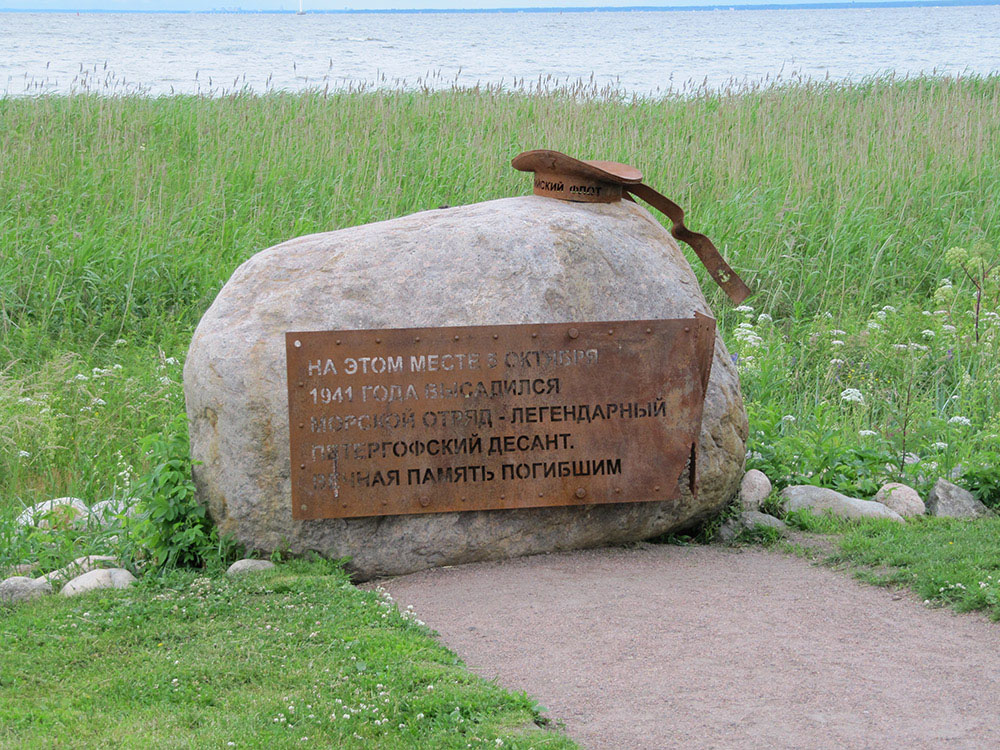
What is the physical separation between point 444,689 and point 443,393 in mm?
1560

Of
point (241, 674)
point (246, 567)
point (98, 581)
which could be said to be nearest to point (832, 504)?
point (246, 567)

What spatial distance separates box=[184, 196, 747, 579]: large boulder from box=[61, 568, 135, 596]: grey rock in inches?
17.7

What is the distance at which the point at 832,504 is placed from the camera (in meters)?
5.26

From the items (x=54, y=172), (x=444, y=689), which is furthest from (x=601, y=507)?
(x=54, y=172)

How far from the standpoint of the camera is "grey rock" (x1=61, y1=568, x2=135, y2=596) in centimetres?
425

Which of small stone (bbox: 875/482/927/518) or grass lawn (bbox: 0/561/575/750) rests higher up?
grass lawn (bbox: 0/561/575/750)

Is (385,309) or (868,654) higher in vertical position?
(385,309)

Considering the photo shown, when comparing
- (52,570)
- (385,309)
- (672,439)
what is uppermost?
(385,309)

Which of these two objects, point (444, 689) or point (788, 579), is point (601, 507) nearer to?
point (788, 579)

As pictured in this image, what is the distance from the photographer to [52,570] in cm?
469

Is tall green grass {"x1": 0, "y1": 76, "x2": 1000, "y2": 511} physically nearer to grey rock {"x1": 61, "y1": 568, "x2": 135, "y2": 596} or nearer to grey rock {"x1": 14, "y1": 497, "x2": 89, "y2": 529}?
grey rock {"x1": 14, "y1": 497, "x2": 89, "y2": 529}

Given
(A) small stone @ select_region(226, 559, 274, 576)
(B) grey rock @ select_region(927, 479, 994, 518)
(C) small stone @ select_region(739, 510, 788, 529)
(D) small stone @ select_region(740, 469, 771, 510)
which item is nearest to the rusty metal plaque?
(A) small stone @ select_region(226, 559, 274, 576)

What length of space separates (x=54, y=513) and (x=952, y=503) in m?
4.53

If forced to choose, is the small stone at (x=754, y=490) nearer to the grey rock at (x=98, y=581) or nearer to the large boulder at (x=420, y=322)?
the large boulder at (x=420, y=322)
